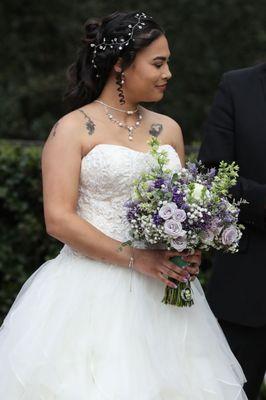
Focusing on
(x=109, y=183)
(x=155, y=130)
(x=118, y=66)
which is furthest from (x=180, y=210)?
(x=118, y=66)

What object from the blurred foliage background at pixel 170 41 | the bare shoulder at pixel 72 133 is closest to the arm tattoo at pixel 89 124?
the bare shoulder at pixel 72 133

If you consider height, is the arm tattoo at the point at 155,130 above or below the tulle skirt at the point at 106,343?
above

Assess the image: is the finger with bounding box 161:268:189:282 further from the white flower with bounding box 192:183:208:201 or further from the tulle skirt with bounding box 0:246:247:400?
the white flower with bounding box 192:183:208:201

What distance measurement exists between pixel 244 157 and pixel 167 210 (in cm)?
80

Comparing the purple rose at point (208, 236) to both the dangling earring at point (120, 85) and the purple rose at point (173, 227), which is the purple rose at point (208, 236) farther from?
the dangling earring at point (120, 85)

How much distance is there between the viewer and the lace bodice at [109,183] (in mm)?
3814

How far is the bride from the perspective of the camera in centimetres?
363

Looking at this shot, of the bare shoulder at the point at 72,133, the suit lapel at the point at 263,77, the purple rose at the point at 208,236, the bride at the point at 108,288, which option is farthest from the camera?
the suit lapel at the point at 263,77

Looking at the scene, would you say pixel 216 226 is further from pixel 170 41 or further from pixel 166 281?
pixel 170 41

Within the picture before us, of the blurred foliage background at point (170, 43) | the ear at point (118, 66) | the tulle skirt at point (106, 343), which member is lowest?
the tulle skirt at point (106, 343)

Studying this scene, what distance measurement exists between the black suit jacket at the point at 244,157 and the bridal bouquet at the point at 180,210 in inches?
19.3

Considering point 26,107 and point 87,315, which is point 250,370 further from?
point 26,107

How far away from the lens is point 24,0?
1000 cm

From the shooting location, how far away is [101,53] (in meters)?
3.99
